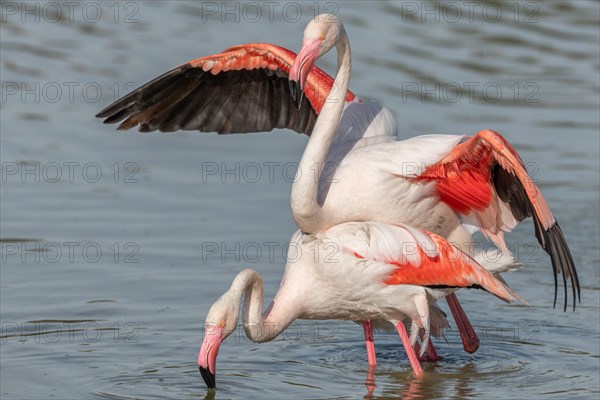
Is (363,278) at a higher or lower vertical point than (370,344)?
higher

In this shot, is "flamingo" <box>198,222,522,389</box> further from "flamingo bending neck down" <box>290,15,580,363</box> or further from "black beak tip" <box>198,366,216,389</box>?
"black beak tip" <box>198,366,216,389</box>

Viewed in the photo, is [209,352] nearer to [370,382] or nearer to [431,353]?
[370,382]

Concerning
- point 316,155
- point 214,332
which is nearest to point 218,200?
point 316,155

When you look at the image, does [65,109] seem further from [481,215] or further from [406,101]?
[481,215]

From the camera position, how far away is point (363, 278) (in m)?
7.52

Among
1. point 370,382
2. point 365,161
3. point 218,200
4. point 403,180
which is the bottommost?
point 370,382

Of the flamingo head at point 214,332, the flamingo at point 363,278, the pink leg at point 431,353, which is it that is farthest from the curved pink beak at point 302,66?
the pink leg at point 431,353

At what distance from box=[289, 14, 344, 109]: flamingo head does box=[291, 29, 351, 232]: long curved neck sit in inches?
7.3

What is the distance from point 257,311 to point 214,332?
44 cm

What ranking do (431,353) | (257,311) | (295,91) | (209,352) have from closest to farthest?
(209,352) → (295,91) → (257,311) → (431,353)

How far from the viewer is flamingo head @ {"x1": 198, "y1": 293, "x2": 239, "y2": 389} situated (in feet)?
23.4

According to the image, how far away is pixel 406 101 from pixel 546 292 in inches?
189

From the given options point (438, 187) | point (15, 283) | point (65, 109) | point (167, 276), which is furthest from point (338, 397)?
point (65, 109)

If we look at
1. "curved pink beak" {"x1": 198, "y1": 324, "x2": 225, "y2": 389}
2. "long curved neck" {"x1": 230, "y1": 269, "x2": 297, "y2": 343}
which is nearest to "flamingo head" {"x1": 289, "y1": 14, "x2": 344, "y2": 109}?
"long curved neck" {"x1": 230, "y1": 269, "x2": 297, "y2": 343}
